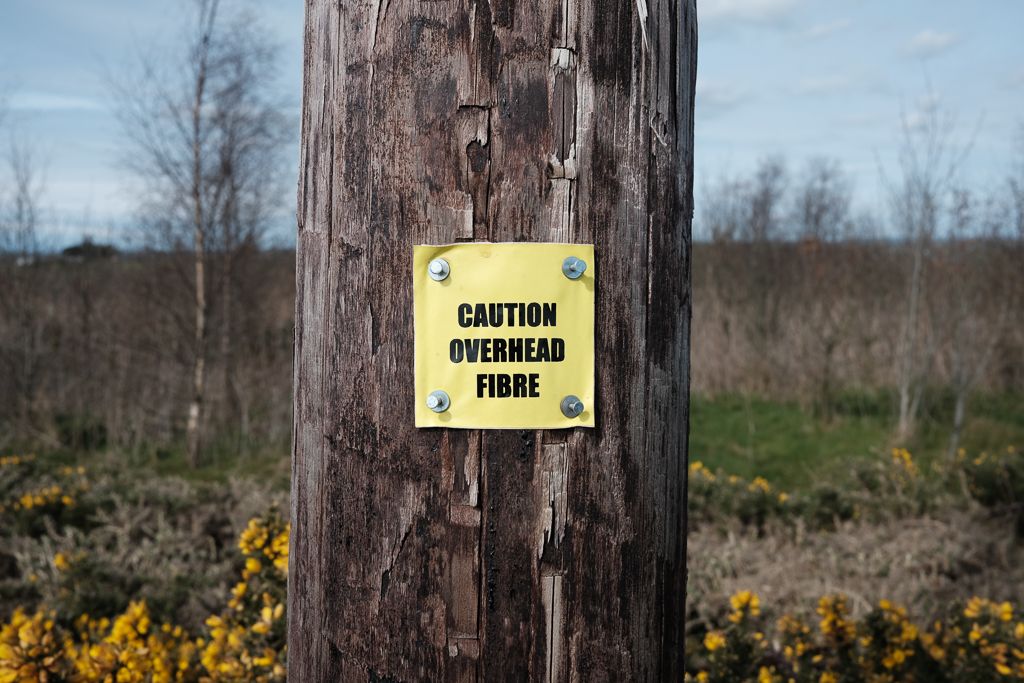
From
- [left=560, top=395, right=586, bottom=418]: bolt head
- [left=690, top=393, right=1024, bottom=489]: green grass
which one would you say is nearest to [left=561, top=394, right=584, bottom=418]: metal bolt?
[left=560, top=395, right=586, bottom=418]: bolt head

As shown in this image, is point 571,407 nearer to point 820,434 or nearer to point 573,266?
point 573,266

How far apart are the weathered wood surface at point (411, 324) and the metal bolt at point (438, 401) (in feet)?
0.11

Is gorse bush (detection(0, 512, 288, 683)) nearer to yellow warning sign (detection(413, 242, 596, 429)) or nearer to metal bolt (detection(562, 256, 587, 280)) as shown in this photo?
yellow warning sign (detection(413, 242, 596, 429))

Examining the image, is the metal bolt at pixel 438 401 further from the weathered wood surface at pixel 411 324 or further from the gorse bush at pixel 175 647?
the gorse bush at pixel 175 647

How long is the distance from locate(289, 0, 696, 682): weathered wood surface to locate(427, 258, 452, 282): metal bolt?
0.11 ft

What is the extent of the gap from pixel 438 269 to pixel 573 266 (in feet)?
0.59

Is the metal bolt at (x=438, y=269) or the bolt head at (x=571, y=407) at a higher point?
the metal bolt at (x=438, y=269)

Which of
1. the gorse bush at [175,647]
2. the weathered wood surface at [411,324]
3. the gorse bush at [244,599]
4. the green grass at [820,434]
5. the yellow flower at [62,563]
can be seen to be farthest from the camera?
the green grass at [820,434]

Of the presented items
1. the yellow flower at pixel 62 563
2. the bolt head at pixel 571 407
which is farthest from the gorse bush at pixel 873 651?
the yellow flower at pixel 62 563

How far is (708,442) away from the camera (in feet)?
30.6

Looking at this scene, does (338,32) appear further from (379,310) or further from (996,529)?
(996,529)

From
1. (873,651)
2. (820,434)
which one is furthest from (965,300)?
(873,651)

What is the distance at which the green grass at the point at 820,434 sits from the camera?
27.3 ft

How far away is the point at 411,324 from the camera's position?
1115 millimetres
